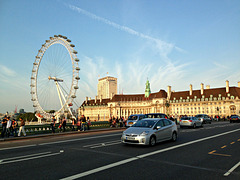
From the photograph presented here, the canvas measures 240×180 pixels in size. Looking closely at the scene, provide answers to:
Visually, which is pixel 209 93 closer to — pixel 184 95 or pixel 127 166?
pixel 184 95

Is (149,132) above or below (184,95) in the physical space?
below

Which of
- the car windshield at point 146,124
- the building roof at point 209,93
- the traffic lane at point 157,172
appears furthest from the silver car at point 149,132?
the building roof at point 209,93

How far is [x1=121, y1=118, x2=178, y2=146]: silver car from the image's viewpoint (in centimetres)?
1240

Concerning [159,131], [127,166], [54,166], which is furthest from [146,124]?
[54,166]

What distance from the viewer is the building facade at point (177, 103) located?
408 ft

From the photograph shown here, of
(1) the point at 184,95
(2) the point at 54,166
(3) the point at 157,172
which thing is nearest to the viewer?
(3) the point at 157,172

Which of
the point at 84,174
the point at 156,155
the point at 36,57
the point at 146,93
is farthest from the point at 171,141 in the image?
the point at 146,93

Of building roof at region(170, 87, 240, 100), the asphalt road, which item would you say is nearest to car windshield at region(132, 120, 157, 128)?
the asphalt road

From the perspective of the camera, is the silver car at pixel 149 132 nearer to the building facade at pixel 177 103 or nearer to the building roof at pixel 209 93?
the building facade at pixel 177 103

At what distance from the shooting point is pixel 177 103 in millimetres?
144125

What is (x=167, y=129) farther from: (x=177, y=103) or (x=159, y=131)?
(x=177, y=103)

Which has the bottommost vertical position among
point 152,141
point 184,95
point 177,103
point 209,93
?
point 152,141

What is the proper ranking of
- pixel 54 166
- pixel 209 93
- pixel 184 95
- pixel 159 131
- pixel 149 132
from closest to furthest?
pixel 54 166, pixel 149 132, pixel 159 131, pixel 209 93, pixel 184 95

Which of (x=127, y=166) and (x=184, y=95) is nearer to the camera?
(x=127, y=166)
